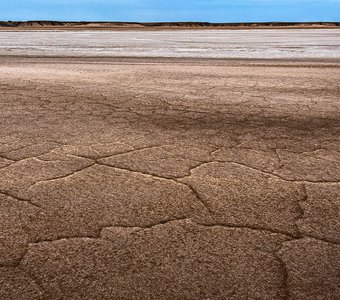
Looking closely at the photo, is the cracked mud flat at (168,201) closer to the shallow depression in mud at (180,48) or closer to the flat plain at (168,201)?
the flat plain at (168,201)

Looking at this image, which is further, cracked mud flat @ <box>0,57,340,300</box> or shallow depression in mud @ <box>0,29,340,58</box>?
shallow depression in mud @ <box>0,29,340,58</box>

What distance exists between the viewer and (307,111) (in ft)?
11.5

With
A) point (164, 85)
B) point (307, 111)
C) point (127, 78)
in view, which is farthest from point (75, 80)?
point (307, 111)

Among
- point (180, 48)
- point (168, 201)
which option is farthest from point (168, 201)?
point (180, 48)

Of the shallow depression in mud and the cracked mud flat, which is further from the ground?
the shallow depression in mud

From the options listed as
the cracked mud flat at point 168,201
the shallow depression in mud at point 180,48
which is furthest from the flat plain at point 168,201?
the shallow depression in mud at point 180,48

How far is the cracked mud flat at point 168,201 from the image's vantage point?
1.16 metres

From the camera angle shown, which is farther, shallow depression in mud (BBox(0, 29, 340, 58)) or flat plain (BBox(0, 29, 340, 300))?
shallow depression in mud (BBox(0, 29, 340, 58))

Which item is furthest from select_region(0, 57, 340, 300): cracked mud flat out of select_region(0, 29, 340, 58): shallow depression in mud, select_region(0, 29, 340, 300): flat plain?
select_region(0, 29, 340, 58): shallow depression in mud

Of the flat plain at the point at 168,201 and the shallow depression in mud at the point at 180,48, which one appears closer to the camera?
the flat plain at the point at 168,201

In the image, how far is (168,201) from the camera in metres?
1.68

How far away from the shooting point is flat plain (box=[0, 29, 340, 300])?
1159mm

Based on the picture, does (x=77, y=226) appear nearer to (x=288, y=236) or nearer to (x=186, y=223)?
(x=186, y=223)

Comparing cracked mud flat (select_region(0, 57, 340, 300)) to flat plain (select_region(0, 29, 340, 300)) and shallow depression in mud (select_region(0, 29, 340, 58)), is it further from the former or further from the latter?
shallow depression in mud (select_region(0, 29, 340, 58))
